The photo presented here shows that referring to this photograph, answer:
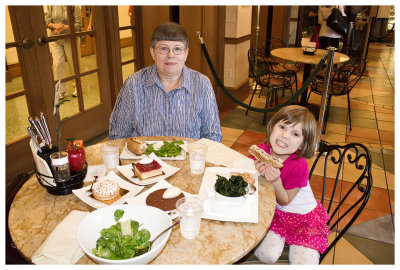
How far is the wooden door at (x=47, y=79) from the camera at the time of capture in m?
2.68

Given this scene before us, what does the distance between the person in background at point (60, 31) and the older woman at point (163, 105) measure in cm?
146

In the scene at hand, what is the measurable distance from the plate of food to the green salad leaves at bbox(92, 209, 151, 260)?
60 centimetres

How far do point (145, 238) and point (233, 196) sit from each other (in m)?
0.38

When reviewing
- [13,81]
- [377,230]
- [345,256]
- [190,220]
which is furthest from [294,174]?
[13,81]

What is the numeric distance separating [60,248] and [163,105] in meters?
1.18

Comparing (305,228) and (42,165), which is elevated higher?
(42,165)

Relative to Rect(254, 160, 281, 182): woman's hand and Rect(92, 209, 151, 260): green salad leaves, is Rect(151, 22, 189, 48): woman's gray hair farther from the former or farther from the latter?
Rect(92, 209, 151, 260): green salad leaves

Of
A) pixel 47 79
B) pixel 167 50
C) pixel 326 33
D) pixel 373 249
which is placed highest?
pixel 167 50

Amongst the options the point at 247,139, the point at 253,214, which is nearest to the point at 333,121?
the point at 247,139

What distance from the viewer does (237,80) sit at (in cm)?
466

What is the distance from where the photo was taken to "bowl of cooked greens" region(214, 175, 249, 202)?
1175mm

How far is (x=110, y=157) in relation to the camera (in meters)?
1.46

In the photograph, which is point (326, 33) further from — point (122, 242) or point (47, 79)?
point (122, 242)

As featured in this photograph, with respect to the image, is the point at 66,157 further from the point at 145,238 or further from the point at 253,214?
the point at 253,214
